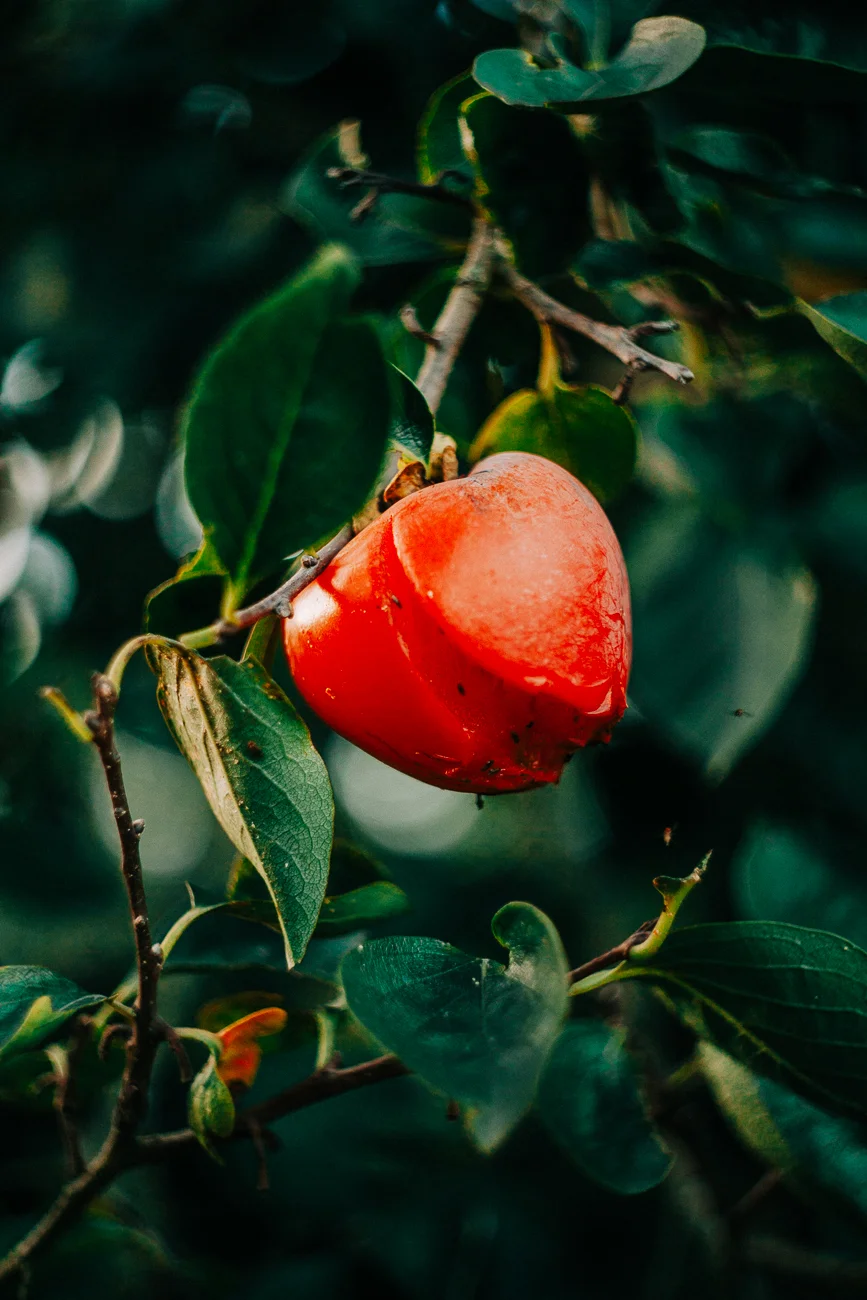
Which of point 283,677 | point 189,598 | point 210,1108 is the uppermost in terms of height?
point 189,598

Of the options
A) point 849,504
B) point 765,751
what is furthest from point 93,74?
point 765,751

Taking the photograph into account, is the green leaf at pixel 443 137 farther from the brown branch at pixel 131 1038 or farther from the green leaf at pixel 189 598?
the brown branch at pixel 131 1038

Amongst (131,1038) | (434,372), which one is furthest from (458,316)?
(131,1038)

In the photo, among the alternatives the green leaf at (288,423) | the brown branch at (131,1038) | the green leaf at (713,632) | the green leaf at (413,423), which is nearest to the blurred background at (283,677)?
the green leaf at (713,632)

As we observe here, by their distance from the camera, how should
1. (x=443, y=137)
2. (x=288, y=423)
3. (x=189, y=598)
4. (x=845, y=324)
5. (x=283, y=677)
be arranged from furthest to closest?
(x=283, y=677), (x=443, y=137), (x=845, y=324), (x=189, y=598), (x=288, y=423)

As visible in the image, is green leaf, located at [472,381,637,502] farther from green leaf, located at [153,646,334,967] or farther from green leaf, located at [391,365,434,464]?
green leaf, located at [153,646,334,967]

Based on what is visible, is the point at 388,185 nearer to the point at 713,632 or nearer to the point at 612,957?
the point at 713,632

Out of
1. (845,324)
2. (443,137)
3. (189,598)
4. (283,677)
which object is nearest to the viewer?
(189,598)
